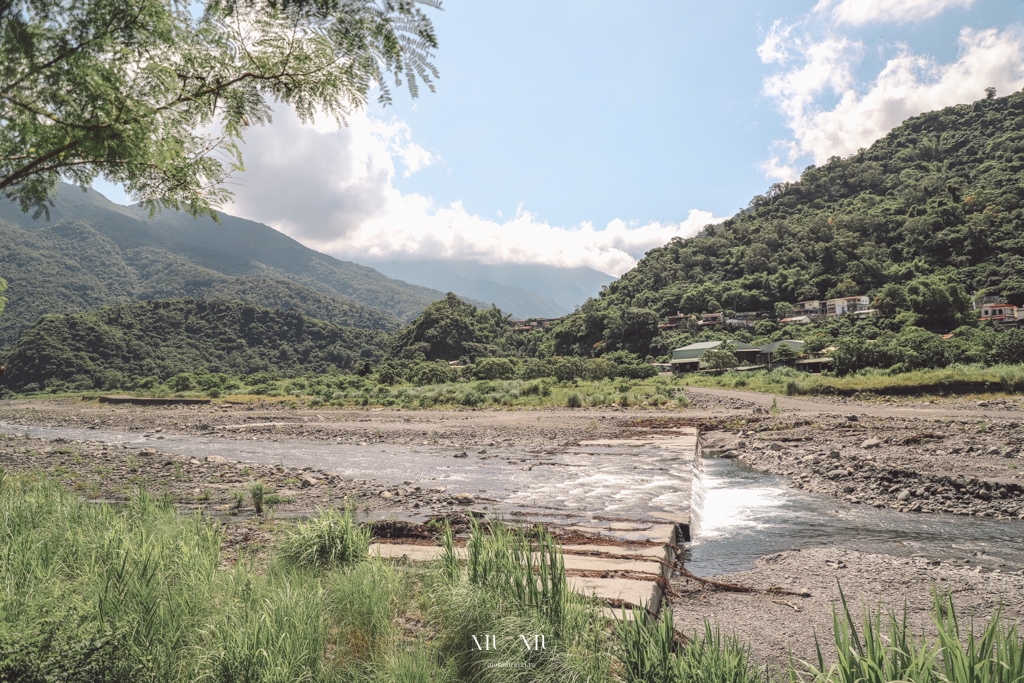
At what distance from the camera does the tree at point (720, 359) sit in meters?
53.1

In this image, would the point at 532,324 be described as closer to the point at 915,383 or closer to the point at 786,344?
the point at 786,344

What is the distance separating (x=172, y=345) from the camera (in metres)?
89.1

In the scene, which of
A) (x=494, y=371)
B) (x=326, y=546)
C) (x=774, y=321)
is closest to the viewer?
(x=326, y=546)

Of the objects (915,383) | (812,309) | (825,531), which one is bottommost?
(825,531)

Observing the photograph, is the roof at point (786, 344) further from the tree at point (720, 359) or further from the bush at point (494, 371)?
the bush at point (494, 371)

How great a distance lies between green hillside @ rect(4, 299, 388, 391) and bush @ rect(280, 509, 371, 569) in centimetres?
7989

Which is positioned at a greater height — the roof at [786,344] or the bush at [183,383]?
the roof at [786,344]

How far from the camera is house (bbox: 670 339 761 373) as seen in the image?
57812mm

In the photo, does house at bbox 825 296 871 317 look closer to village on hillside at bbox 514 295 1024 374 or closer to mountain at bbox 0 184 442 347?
village on hillside at bbox 514 295 1024 374

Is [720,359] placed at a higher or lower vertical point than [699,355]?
lower

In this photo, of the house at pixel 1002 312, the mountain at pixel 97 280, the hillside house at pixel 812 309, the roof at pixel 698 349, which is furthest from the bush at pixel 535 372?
the mountain at pixel 97 280

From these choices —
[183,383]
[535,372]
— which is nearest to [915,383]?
[535,372]

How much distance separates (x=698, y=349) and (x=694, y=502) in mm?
52336

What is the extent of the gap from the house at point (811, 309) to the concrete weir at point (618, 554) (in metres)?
67.7
